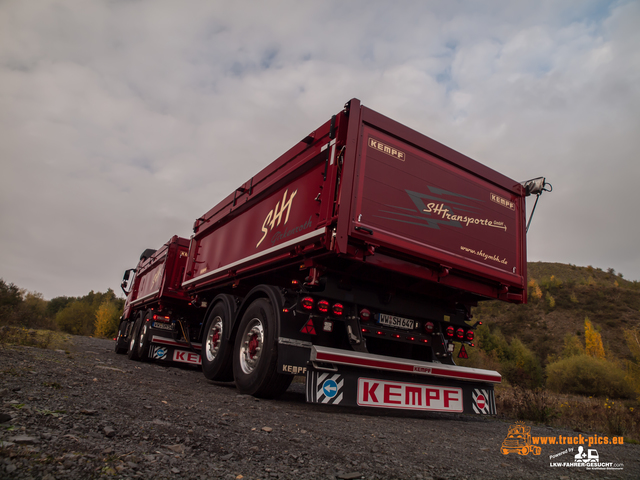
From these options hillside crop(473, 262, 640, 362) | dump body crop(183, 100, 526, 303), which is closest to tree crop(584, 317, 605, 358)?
hillside crop(473, 262, 640, 362)

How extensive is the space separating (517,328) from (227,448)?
224 feet

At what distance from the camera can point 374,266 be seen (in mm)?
4074

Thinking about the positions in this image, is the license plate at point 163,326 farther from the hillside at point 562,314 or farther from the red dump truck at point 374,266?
the hillside at point 562,314

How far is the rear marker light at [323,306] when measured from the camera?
13.4ft

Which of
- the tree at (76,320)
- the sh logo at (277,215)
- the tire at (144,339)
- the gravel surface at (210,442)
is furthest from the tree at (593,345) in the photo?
the tree at (76,320)

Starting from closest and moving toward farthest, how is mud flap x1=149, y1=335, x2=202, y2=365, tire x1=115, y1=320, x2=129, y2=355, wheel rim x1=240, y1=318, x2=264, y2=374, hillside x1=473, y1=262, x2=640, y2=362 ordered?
wheel rim x1=240, y1=318, x2=264, y2=374
mud flap x1=149, y1=335, x2=202, y2=365
tire x1=115, y1=320, x2=129, y2=355
hillside x1=473, y1=262, x2=640, y2=362

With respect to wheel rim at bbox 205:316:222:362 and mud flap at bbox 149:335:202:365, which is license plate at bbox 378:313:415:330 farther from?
mud flap at bbox 149:335:202:365

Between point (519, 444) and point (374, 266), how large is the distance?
81.0 inches

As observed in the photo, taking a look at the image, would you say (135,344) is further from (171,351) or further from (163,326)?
(171,351)

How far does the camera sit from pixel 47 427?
207 cm

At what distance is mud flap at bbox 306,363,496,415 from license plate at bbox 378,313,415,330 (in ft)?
1.80

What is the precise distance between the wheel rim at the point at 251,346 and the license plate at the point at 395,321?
4.76ft

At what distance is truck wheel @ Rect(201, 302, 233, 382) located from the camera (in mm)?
5785

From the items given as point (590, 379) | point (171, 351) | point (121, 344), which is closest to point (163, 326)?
point (171, 351)
